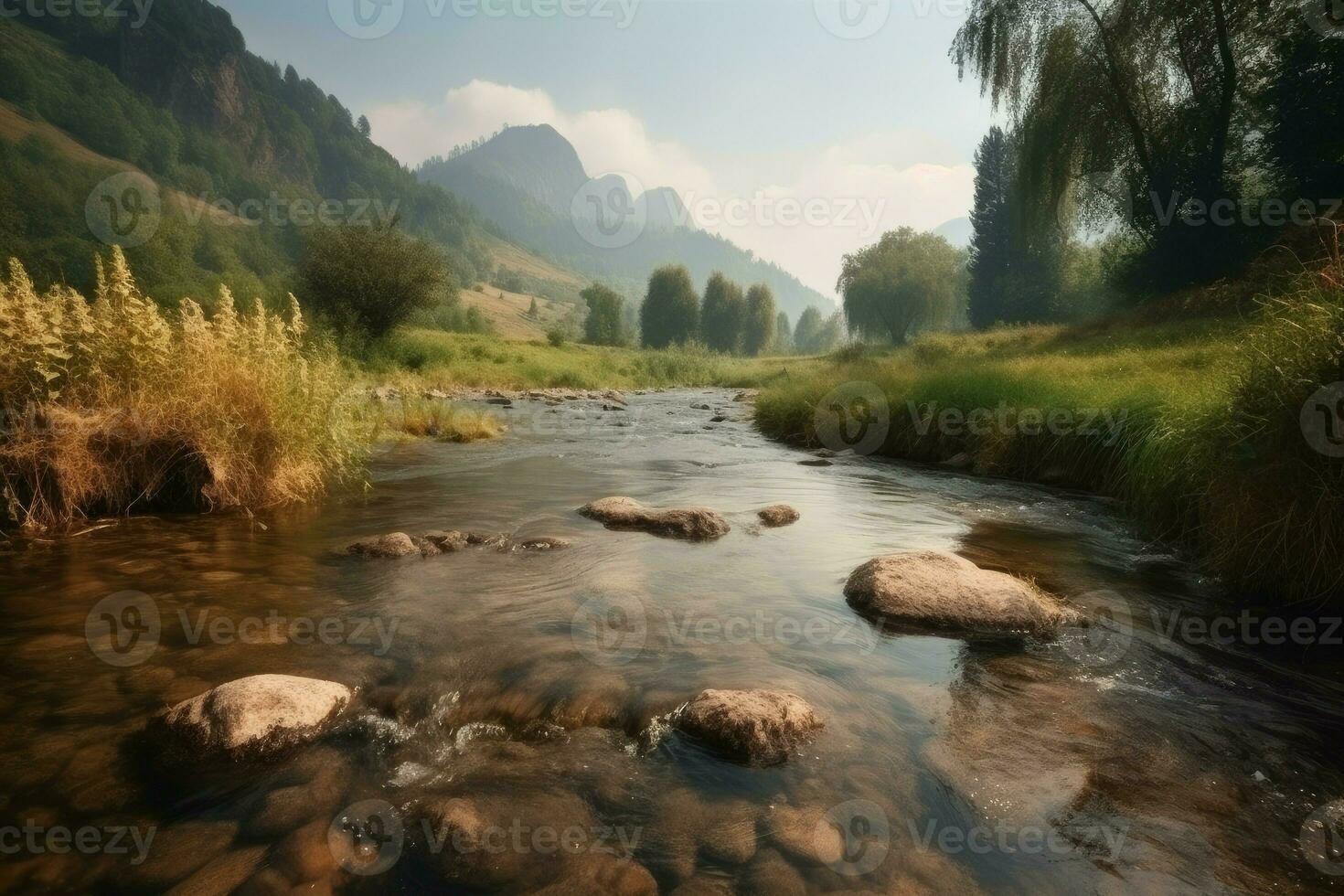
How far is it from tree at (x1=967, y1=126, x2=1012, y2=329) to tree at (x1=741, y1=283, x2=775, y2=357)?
156 ft

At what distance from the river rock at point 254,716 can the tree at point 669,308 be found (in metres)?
94.2

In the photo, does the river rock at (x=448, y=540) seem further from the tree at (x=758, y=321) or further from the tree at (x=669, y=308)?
the tree at (x=758, y=321)

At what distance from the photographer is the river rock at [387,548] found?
597 centimetres

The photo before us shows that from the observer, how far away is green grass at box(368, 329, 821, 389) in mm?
31266

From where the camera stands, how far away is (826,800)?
110 inches

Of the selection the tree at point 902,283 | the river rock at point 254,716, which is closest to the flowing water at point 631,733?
the river rock at point 254,716

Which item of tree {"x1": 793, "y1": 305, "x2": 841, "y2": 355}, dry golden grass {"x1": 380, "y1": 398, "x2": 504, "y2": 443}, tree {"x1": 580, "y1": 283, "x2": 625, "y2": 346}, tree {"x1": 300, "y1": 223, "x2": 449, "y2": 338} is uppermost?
tree {"x1": 793, "y1": 305, "x2": 841, "y2": 355}

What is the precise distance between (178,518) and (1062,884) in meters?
7.83

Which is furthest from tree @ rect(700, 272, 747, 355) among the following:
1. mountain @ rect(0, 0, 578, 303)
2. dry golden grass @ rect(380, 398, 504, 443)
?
dry golden grass @ rect(380, 398, 504, 443)

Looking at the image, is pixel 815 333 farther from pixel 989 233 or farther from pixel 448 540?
pixel 448 540

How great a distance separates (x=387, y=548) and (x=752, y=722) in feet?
13.9

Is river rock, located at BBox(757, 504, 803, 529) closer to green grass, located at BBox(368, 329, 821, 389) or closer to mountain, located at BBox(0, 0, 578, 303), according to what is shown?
green grass, located at BBox(368, 329, 821, 389)

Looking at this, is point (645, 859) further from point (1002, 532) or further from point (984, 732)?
point (1002, 532)

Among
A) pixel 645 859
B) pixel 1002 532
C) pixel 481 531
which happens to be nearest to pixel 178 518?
pixel 481 531
